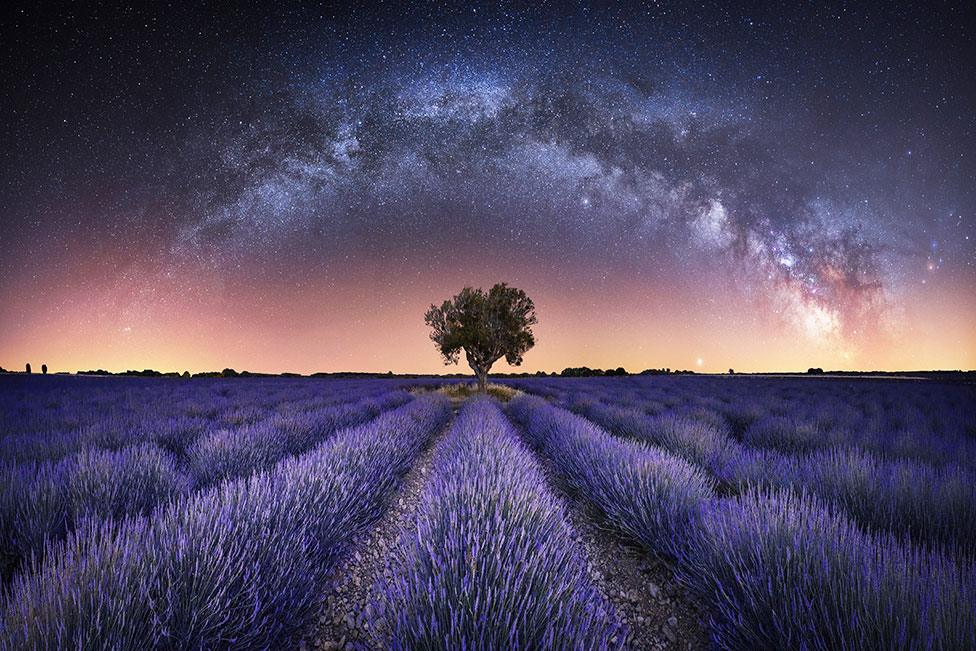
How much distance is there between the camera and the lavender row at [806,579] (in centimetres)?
124

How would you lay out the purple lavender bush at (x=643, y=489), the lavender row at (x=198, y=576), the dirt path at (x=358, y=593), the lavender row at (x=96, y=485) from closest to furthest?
the lavender row at (x=198, y=576), the dirt path at (x=358, y=593), the lavender row at (x=96, y=485), the purple lavender bush at (x=643, y=489)

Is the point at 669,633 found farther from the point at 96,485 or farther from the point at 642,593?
the point at 96,485

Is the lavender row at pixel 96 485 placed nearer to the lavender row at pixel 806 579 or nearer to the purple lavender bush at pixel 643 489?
the lavender row at pixel 806 579

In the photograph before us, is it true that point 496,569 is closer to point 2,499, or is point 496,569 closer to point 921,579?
point 921,579

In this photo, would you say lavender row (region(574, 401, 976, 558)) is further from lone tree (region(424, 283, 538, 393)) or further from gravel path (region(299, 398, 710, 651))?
lone tree (region(424, 283, 538, 393))

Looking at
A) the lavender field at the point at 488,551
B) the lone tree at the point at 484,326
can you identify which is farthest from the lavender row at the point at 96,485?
the lone tree at the point at 484,326

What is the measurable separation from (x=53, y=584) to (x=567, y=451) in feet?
14.3

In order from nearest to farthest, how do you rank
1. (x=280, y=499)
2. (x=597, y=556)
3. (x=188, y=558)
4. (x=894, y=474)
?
(x=188, y=558) → (x=280, y=499) → (x=894, y=474) → (x=597, y=556)

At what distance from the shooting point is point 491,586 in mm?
1529

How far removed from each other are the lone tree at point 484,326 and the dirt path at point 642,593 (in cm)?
1780

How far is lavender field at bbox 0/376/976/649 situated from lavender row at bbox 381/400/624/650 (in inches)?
0.4

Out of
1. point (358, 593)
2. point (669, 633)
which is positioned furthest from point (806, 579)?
point (358, 593)

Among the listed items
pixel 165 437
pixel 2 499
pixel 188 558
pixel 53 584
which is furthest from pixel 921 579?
pixel 165 437

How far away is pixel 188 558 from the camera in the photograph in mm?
1577
